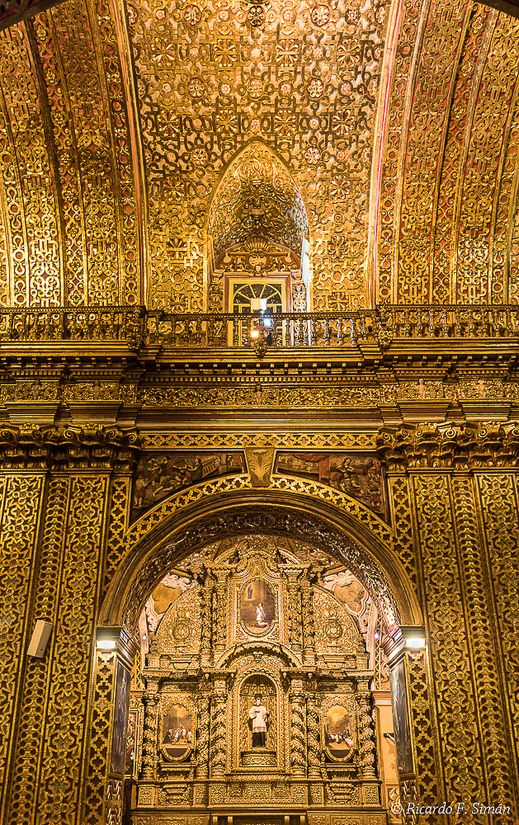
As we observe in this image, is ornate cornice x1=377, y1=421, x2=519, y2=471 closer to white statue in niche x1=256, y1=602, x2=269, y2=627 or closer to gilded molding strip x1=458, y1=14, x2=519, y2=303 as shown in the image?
gilded molding strip x1=458, y1=14, x2=519, y2=303

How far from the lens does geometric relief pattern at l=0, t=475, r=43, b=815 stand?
8.33m

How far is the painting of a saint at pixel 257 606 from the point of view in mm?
14727

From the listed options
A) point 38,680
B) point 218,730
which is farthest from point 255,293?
point 218,730

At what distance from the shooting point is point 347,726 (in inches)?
547

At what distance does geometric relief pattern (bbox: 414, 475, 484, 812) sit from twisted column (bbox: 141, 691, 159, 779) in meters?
6.79

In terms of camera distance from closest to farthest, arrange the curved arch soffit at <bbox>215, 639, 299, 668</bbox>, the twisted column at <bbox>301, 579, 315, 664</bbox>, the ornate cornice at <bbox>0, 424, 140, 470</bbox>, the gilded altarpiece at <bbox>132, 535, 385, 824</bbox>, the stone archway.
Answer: the stone archway, the ornate cornice at <bbox>0, 424, 140, 470</bbox>, the gilded altarpiece at <bbox>132, 535, 385, 824</bbox>, the curved arch soffit at <bbox>215, 639, 299, 668</bbox>, the twisted column at <bbox>301, 579, 315, 664</bbox>

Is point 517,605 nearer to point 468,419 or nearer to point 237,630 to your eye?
point 468,419

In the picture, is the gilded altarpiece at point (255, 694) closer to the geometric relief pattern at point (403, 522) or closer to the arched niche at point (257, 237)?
the arched niche at point (257, 237)

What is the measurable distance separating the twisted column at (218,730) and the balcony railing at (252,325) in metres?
6.64

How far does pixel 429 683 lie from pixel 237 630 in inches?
258

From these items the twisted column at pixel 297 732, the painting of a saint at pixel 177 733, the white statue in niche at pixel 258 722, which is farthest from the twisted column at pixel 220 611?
the twisted column at pixel 297 732

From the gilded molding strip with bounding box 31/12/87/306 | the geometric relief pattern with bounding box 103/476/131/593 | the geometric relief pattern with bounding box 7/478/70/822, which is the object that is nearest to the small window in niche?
the gilded molding strip with bounding box 31/12/87/306

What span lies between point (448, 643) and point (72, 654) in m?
3.94

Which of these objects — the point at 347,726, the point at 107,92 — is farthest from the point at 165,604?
the point at 107,92
